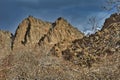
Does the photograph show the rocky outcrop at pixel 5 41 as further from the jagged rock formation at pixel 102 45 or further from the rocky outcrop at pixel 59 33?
the jagged rock formation at pixel 102 45

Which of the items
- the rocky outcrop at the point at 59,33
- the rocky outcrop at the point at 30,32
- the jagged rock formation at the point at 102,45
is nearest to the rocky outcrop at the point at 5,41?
the rocky outcrop at the point at 30,32

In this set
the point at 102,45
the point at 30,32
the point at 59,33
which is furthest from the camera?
the point at 30,32

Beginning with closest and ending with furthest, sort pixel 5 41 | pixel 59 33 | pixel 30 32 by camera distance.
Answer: pixel 59 33 → pixel 5 41 → pixel 30 32

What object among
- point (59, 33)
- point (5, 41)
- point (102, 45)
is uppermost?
point (5, 41)

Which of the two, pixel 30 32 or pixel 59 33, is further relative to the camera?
pixel 30 32

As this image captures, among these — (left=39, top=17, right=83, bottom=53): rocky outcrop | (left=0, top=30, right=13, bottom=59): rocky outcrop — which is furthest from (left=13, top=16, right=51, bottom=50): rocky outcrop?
(left=39, top=17, right=83, bottom=53): rocky outcrop

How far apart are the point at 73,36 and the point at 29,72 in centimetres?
2916

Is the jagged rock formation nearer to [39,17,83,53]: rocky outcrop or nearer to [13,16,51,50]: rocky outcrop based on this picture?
[39,17,83,53]: rocky outcrop

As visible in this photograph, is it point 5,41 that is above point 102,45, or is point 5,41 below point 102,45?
above

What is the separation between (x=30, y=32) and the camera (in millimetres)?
56906

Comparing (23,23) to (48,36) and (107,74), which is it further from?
(107,74)

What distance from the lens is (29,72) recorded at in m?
23.1

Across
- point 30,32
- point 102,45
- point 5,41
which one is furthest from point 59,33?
point 102,45

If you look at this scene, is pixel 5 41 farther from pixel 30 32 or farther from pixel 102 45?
pixel 102 45
